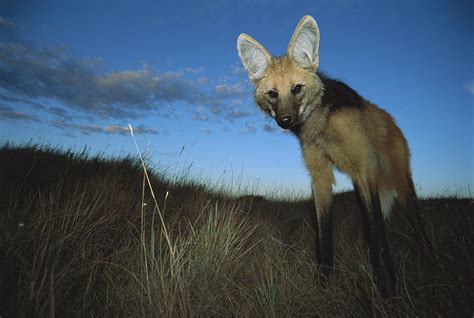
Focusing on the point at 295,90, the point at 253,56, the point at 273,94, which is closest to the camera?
the point at 295,90

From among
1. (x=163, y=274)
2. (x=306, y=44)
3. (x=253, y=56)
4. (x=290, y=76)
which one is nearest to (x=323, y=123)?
(x=290, y=76)

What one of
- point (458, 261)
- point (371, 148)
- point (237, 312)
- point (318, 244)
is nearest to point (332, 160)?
point (371, 148)

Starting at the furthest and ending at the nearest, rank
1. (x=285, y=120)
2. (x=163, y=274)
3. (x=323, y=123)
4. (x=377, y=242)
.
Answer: (x=323, y=123) < (x=285, y=120) < (x=377, y=242) < (x=163, y=274)

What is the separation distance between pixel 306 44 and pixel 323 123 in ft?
2.83

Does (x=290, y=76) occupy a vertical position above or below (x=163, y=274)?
→ above

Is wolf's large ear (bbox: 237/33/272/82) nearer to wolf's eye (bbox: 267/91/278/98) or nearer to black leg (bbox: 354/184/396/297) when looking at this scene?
wolf's eye (bbox: 267/91/278/98)

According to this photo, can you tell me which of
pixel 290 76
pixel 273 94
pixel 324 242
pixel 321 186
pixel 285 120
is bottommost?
pixel 324 242

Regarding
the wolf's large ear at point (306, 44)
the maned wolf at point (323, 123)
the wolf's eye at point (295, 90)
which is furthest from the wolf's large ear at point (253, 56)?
the wolf's eye at point (295, 90)

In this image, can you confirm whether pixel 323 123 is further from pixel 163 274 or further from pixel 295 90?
pixel 163 274

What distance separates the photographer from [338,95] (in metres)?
3.44

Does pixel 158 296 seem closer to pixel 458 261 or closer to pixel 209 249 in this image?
pixel 209 249

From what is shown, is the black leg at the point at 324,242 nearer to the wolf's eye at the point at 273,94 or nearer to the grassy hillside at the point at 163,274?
the grassy hillside at the point at 163,274

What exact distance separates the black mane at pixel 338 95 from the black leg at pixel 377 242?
85 cm

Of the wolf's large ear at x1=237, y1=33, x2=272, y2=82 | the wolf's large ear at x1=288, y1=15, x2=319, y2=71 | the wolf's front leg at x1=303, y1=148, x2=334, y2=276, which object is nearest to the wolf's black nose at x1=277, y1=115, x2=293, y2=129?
the wolf's front leg at x1=303, y1=148, x2=334, y2=276
